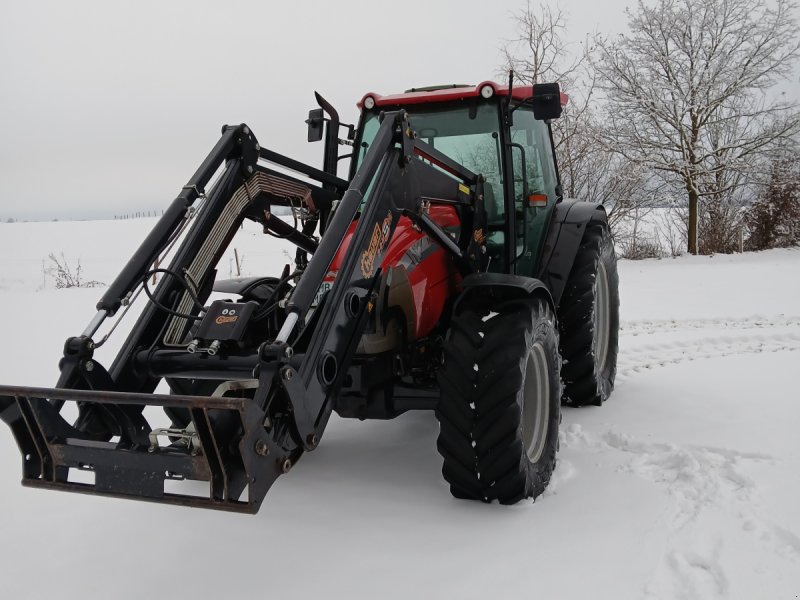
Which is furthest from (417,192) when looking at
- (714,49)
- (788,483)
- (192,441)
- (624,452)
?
(714,49)

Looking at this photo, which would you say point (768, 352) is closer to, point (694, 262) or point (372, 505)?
point (372, 505)

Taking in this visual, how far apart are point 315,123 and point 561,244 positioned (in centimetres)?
182

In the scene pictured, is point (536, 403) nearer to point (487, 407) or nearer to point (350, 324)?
point (487, 407)

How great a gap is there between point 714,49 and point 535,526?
19.3 metres

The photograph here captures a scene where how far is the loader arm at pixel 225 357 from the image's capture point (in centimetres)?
237

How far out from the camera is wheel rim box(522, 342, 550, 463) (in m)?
3.62

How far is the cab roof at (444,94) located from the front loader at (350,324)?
0.01 metres

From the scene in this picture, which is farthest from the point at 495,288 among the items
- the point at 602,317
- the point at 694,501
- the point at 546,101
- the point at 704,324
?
the point at 704,324

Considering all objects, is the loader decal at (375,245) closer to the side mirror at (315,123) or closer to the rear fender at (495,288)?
the rear fender at (495,288)

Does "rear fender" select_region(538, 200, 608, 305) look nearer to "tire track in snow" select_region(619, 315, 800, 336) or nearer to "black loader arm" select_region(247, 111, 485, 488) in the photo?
"black loader arm" select_region(247, 111, 485, 488)

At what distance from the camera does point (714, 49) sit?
1880 centimetres

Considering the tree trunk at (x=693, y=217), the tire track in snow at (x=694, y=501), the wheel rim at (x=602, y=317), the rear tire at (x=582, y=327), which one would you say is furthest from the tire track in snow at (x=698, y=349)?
the tree trunk at (x=693, y=217)

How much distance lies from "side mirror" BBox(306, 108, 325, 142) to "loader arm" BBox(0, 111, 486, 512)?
0.66m

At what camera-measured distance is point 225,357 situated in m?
2.96
